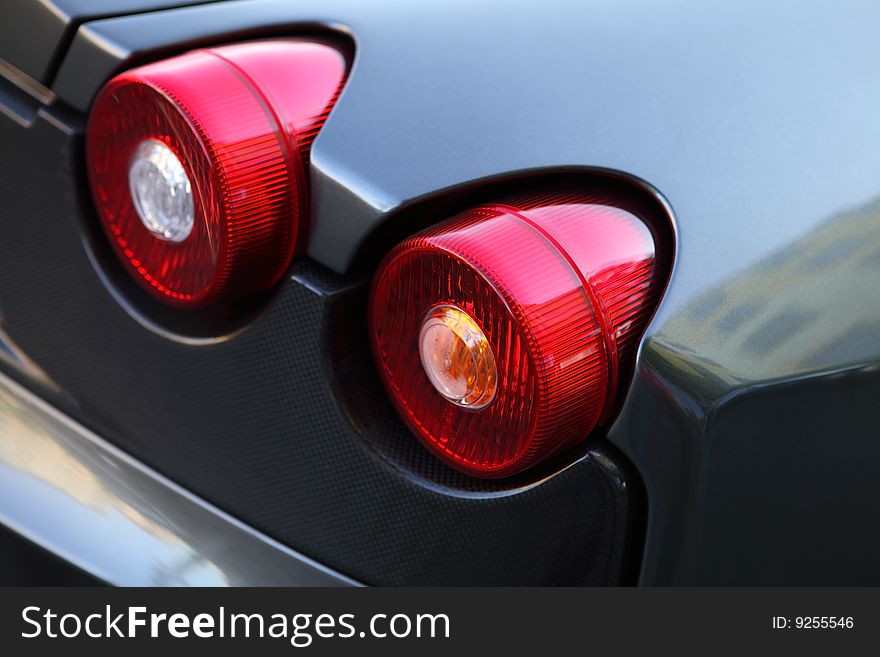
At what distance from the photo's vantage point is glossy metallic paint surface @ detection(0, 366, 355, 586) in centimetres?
144

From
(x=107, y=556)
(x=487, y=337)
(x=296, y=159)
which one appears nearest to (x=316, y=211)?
(x=296, y=159)

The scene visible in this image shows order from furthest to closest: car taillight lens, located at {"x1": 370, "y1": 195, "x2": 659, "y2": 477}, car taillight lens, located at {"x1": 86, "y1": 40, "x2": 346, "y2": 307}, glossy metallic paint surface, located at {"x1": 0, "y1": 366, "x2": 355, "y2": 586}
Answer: glossy metallic paint surface, located at {"x1": 0, "y1": 366, "x2": 355, "y2": 586} < car taillight lens, located at {"x1": 86, "y1": 40, "x2": 346, "y2": 307} < car taillight lens, located at {"x1": 370, "y1": 195, "x2": 659, "y2": 477}

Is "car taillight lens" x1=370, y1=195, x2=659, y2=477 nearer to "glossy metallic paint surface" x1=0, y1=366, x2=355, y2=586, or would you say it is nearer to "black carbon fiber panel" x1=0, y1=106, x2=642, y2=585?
"black carbon fiber panel" x1=0, y1=106, x2=642, y2=585

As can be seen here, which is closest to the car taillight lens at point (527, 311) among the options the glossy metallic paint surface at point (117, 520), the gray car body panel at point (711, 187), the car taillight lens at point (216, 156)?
the gray car body panel at point (711, 187)

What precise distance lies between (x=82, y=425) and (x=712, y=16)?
1054 millimetres

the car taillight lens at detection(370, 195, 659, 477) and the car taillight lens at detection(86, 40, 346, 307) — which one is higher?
the car taillight lens at detection(86, 40, 346, 307)

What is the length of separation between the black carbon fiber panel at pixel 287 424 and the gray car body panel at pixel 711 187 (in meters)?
0.09

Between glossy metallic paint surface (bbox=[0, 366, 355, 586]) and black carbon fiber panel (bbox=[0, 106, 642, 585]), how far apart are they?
0.09 ft

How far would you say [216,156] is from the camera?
1.25 m

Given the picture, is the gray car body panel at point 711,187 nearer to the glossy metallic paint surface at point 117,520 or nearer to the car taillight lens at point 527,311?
the car taillight lens at point 527,311

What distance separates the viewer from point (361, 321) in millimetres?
1344

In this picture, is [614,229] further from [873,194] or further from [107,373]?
[107,373]

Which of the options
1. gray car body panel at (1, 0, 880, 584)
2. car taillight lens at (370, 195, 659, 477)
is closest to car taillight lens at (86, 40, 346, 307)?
gray car body panel at (1, 0, 880, 584)

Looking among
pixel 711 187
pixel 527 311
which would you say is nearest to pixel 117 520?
pixel 527 311
